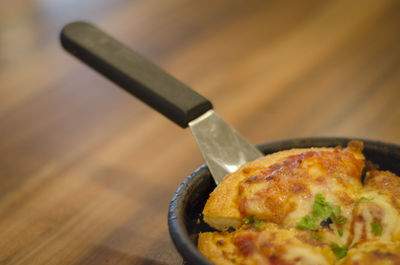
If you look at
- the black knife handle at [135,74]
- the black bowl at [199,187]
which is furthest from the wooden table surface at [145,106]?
the black knife handle at [135,74]

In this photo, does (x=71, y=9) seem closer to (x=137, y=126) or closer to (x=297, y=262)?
(x=137, y=126)

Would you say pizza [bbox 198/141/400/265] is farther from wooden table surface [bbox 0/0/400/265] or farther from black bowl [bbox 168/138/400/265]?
wooden table surface [bbox 0/0/400/265]

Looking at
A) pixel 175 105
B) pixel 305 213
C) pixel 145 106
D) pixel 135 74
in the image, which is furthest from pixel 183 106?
pixel 145 106

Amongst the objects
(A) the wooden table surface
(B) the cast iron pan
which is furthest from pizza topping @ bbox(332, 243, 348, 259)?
(A) the wooden table surface

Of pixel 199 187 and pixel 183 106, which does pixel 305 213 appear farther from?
pixel 183 106

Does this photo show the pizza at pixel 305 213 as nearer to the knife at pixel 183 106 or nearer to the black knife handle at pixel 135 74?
the knife at pixel 183 106

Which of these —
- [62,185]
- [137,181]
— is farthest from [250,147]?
[62,185]

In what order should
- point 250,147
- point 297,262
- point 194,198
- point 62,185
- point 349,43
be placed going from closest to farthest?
point 297,262
point 194,198
point 250,147
point 62,185
point 349,43
